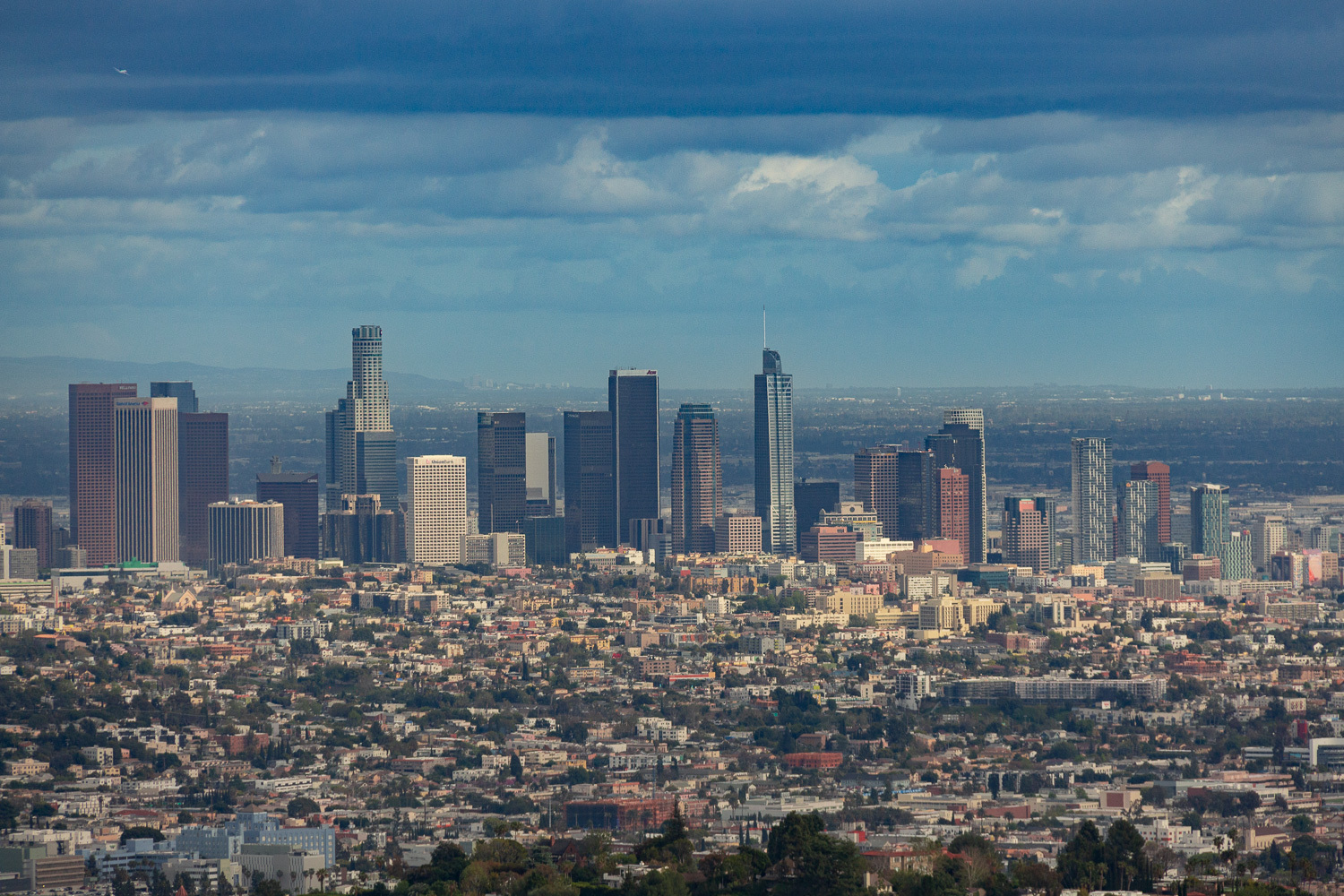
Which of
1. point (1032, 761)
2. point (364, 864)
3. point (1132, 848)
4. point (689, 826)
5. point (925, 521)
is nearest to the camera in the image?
point (1132, 848)

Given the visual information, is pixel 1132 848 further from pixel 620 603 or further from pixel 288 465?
pixel 288 465

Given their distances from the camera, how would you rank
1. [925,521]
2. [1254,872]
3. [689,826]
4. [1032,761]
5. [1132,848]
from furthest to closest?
[925,521] → [1032,761] → [689,826] → [1254,872] → [1132,848]

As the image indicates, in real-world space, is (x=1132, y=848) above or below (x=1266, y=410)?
below

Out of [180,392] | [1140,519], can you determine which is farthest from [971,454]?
[180,392]

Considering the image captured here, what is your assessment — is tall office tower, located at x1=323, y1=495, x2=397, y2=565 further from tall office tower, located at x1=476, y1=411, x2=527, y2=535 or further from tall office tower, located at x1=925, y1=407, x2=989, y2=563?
tall office tower, located at x1=925, y1=407, x2=989, y2=563

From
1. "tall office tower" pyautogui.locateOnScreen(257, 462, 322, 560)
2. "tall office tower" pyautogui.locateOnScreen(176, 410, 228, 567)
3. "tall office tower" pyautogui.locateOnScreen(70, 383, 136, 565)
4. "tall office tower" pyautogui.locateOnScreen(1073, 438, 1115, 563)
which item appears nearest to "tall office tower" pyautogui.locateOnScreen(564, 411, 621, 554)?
"tall office tower" pyautogui.locateOnScreen(257, 462, 322, 560)

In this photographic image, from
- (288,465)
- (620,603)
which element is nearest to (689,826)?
(620,603)
